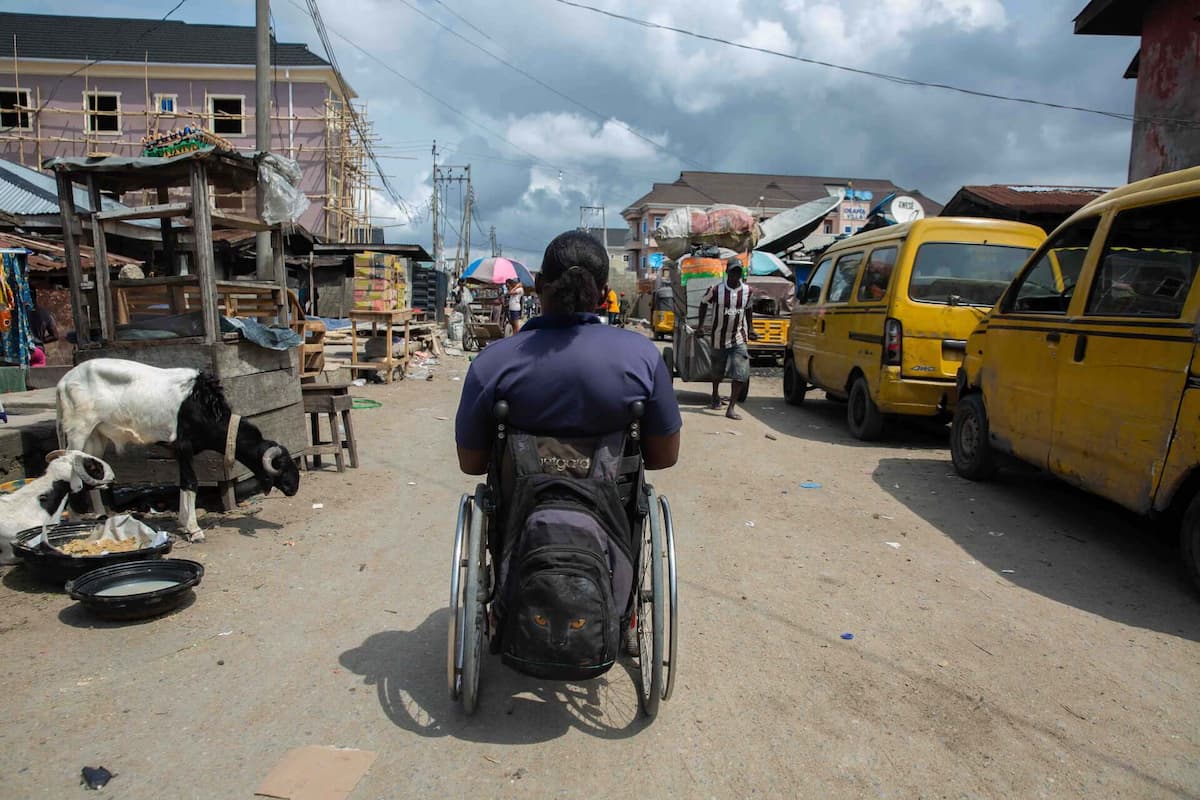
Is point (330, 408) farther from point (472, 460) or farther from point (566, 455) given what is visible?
point (566, 455)

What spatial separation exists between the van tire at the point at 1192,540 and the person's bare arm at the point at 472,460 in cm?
355

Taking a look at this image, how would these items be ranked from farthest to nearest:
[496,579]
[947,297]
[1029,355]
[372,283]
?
1. [372,283]
2. [947,297]
3. [1029,355]
4. [496,579]

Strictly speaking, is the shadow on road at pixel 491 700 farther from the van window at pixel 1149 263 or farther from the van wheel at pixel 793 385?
the van wheel at pixel 793 385

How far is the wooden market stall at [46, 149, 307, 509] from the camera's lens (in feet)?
18.3

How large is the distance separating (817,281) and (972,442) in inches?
181

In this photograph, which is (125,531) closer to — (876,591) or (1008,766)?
(876,591)

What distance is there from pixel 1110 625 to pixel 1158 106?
12.1 meters

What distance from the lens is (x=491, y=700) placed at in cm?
301

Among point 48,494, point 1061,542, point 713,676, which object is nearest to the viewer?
point 713,676

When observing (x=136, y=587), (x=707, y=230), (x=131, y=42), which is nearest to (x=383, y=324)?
(x=707, y=230)

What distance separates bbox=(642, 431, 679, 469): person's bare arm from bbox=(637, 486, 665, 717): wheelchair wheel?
14cm

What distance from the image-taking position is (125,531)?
4.46 metres

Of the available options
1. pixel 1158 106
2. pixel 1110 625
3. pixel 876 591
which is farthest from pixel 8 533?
pixel 1158 106

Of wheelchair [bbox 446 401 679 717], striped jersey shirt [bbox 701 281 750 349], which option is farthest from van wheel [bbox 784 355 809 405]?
wheelchair [bbox 446 401 679 717]
